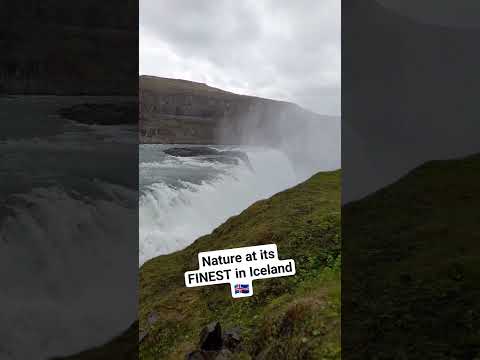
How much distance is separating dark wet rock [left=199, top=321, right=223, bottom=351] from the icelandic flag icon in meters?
0.35

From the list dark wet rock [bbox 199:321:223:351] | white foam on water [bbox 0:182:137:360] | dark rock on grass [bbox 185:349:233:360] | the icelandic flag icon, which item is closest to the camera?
white foam on water [bbox 0:182:137:360]

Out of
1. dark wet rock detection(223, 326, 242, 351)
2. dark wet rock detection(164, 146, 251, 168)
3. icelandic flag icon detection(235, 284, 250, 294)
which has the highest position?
dark wet rock detection(164, 146, 251, 168)

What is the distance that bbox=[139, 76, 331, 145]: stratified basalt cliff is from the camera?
328cm

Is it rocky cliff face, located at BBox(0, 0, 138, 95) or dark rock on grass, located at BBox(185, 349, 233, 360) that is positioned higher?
rocky cliff face, located at BBox(0, 0, 138, 95)

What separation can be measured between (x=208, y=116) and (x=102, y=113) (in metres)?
1.09

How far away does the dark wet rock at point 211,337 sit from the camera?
3.16 meters

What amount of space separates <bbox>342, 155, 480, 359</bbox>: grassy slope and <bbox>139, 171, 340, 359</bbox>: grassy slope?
247 millimetres

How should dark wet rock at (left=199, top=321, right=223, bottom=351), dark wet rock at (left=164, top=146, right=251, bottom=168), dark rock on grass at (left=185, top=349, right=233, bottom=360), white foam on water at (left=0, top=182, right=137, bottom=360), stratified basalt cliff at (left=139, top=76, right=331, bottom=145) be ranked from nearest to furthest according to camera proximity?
white foam on water at (left=0, top=182, right=137, bottom=360) → dark rock on grass at (left=185, top=349, right=233, bottom=360) → dark wet rock at (left=199, top=321, right=223, bottom=351) → stratified basalt cliff at (left=139, top=76, right=331, bottom=145) → dark wet rock at (left=164, top=146, right=251, bottom=168)

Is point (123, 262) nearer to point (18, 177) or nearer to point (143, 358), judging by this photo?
point (143, 358)

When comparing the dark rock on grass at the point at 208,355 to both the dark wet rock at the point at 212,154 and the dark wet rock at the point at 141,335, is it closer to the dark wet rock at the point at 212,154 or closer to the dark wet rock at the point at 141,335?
the dark wet rock at the point at 141,335

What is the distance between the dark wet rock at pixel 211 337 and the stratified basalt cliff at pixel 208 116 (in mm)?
1772

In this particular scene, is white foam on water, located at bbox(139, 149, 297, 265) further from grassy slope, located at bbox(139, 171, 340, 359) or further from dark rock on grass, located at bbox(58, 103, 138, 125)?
dark rock on grass, located at bbox(58, 103, 138, 125)

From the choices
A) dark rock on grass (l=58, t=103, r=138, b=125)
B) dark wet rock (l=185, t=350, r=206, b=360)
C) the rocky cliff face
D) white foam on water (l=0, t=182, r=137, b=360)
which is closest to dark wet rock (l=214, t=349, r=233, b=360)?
dark wet rock (l=185, t=350, r=206, b=360)

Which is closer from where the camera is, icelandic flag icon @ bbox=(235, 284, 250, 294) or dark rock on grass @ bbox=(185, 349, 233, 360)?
dark rock on grass @ bbox=(185, 349, 233, 360)
